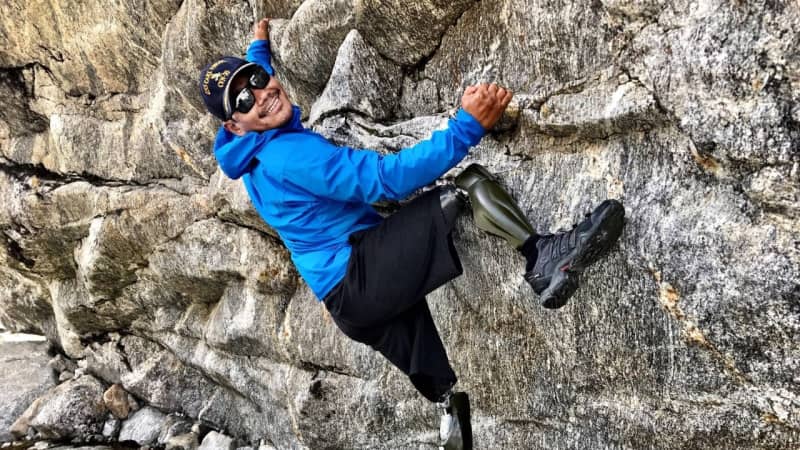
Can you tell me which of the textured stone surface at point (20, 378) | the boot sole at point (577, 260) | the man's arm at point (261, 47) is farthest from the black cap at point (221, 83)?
the textured stone surface at point (20, 378)

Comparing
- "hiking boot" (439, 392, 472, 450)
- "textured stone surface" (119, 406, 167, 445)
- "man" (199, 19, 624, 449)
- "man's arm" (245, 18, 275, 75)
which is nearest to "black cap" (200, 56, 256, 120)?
"man" (199, 19, 624, 449)

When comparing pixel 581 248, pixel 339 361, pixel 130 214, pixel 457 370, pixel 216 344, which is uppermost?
pixel 581 248

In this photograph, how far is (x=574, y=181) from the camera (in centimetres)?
543

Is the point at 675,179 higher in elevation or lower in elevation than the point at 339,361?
higher

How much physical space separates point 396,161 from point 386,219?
774 mm

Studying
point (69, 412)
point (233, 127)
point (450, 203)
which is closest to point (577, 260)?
point (450, 203)

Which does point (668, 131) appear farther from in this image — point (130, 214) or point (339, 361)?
point (130, 214)

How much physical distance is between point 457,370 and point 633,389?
7.07 feet

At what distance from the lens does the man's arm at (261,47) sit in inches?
287

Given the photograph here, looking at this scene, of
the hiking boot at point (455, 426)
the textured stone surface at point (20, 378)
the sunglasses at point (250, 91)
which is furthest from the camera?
the textured stone surface at point (20, 378)

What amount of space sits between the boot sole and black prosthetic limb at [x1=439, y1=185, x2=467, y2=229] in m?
1.00

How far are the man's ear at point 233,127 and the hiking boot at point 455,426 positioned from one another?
3303 mm

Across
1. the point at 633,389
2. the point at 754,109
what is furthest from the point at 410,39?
the point at 633,389

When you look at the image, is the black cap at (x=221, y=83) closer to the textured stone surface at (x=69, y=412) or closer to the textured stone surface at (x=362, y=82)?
the textured stone surface at (x=362, y=82)
